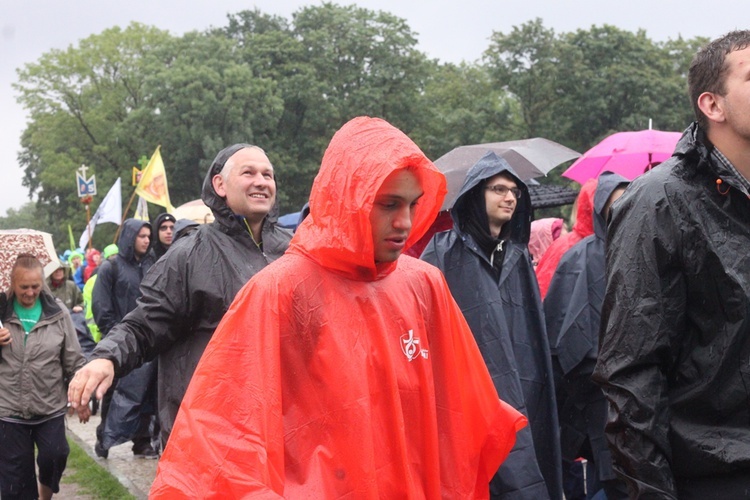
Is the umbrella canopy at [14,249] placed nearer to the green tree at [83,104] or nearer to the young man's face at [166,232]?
the young man's face at [166,232]

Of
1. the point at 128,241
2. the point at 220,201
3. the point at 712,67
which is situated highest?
the point at 712,67

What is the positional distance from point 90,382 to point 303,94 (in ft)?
169

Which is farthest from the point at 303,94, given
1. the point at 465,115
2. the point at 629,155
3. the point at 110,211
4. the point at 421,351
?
the point at 421,351

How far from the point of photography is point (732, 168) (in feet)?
9.36

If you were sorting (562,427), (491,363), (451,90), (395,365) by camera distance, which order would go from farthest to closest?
(451,90)
(562,427)
(491,363)
(395,365)

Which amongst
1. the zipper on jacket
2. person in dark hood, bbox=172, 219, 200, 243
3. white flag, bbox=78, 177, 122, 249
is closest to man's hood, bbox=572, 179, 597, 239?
the zipper on jacket

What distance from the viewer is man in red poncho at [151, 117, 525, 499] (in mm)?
2879

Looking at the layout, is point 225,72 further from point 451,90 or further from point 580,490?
point 580,490

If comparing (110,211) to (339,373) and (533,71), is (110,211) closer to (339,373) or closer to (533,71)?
(339,373)

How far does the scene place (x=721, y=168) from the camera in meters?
2.86

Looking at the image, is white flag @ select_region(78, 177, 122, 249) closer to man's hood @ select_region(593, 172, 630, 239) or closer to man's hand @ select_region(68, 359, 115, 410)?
man's hood @ select_region(593, 172, 630, 239)

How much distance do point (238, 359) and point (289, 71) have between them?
178ft

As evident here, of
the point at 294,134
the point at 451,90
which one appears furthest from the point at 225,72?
the point at 451,90

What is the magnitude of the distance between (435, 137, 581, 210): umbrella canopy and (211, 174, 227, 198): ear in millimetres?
3261
